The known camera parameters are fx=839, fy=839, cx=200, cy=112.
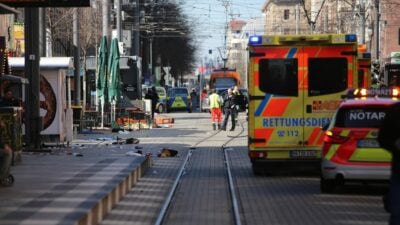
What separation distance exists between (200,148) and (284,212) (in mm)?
13901

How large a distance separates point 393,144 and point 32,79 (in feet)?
53.1

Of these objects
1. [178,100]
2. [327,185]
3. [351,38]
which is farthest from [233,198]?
[178,100]

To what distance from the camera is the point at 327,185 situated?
14.2m

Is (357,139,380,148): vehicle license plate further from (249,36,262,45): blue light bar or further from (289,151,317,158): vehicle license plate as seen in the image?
(249,36,262,45): blue light bar

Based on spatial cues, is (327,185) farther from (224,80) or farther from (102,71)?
(224,80)

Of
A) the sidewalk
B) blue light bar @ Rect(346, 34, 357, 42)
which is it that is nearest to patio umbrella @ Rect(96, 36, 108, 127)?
the sidewalk

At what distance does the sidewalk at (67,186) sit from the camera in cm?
1024

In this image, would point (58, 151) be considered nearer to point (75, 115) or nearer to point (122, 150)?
point (122, 150)

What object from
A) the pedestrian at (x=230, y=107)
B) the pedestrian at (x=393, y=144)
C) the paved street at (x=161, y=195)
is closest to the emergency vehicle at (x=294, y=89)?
the paved street at (x=161, y=195)

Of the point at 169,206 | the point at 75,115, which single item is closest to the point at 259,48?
the point at 169,206

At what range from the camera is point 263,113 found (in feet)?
55.7

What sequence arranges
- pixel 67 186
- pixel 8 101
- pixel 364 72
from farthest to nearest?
pixel 364 72, pixel 8 101, pixel 67 186

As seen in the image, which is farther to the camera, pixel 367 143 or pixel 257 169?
pixel 257 169

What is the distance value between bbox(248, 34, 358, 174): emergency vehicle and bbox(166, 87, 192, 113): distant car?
48315mm
